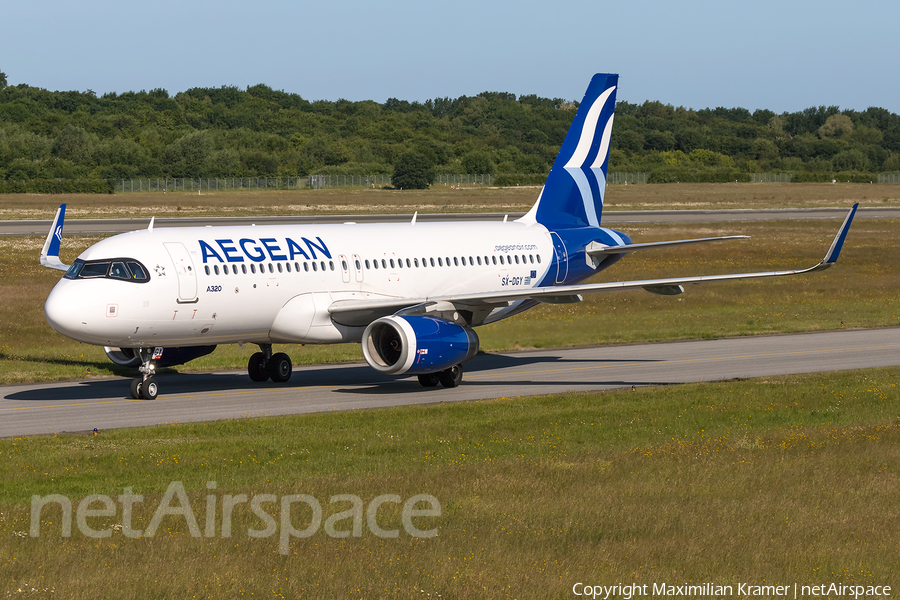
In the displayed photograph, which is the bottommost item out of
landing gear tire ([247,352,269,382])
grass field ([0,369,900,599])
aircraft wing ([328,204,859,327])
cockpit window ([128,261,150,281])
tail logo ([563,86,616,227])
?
landing gear tire ([247,352,269,382])

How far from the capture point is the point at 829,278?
5956 cm

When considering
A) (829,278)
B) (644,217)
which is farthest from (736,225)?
(829,278)

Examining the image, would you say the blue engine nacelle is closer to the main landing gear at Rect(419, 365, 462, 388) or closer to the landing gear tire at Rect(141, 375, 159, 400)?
the main landing gear at Rect(419, 365, 462, 388)

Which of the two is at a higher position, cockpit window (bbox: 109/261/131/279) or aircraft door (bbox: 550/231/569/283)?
cockpit window (bbox: 109/261/131/279)

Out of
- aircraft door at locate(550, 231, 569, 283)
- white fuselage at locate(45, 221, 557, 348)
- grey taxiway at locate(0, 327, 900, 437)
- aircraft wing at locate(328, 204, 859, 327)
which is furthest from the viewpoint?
aircraft door at locate(550, 231, 569, 283)

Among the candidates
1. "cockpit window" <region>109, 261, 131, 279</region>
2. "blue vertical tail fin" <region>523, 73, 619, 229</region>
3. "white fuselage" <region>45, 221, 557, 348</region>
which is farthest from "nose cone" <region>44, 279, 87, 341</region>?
"blue vertical tail fin" <region>523, 73, 619, 229</region>

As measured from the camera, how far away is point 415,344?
28312mm

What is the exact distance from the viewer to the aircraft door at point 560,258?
120 feet

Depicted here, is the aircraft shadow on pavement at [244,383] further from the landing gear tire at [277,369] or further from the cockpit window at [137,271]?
the cockpit window at [137,271]

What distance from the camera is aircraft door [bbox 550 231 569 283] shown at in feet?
120

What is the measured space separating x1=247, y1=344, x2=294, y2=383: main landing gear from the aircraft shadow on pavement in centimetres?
29

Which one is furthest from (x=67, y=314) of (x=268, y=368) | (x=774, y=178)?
(x=774, y=178)

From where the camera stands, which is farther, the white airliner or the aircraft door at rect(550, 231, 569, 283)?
the aircraft door at rect(550, 231, 569, 283)

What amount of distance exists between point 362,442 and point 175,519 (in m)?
6.69
